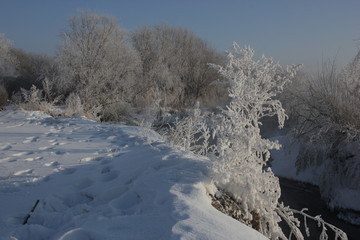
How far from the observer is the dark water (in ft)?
29.8

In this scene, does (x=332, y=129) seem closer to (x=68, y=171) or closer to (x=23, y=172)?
(x=68, y=171)

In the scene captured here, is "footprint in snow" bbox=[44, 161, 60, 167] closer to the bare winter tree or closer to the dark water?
the dark water

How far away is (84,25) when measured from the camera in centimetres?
2172

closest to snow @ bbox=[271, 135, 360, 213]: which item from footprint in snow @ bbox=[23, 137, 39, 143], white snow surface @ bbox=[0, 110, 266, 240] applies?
white snow surface @ bbox=[0, 110, 266, 240]

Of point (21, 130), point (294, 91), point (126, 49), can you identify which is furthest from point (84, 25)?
point (21, 130)

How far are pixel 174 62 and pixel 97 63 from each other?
11585 millimetres

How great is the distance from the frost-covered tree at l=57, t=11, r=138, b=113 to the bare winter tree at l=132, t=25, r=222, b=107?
3.12m


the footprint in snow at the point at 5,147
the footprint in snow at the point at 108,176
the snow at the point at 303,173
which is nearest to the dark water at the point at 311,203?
the snow at the point at 303,173

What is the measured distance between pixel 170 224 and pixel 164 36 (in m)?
30.6

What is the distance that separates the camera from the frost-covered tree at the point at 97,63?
65.2 ft

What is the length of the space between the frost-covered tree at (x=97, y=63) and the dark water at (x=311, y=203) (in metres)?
11.2

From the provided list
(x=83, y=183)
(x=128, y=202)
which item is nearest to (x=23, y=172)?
(x=83, y=183)

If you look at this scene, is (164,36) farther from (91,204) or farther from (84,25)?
(91,204)

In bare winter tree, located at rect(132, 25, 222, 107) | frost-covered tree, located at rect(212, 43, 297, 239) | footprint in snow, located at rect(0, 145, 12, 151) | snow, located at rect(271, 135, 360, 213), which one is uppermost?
bare winter tree, located at rect(132, 25, 222, 107)
